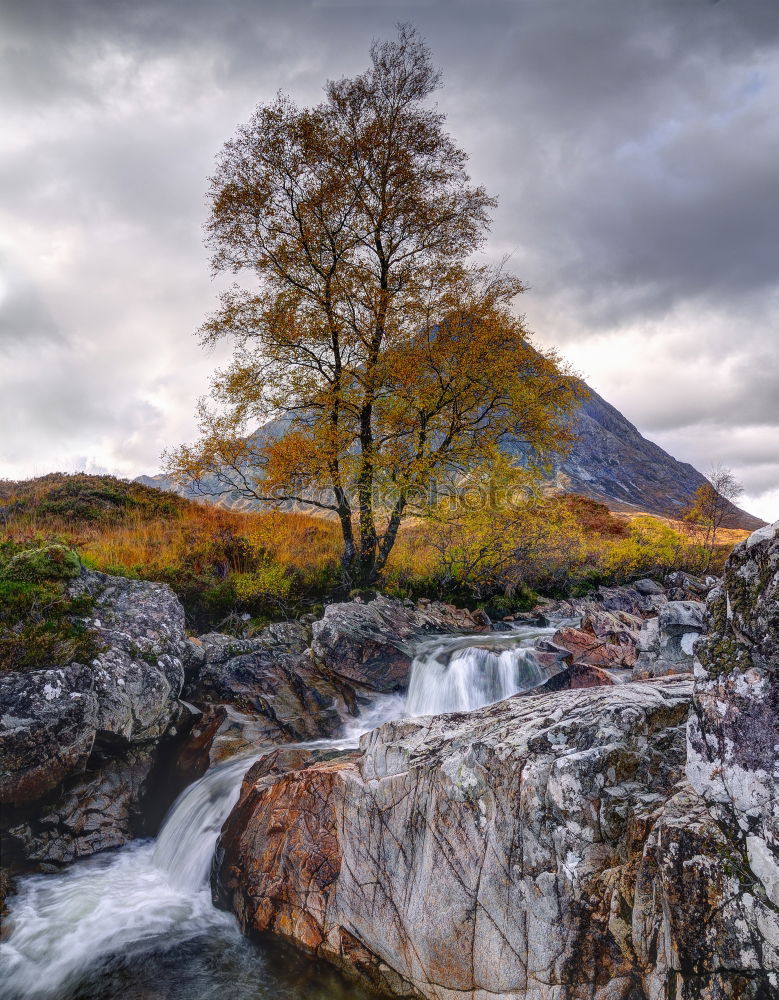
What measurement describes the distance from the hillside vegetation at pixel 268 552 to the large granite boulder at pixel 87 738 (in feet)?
4.72

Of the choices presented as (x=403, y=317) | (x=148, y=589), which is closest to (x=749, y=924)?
(x=148, y=589)

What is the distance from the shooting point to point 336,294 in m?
15.1

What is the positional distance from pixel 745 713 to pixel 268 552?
1404 centimetres

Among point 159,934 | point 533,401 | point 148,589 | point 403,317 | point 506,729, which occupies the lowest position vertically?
point 159,934

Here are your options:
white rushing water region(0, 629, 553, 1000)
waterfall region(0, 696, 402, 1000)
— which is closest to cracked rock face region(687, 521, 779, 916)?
white rushing water region(0, 629, 553, 1000)

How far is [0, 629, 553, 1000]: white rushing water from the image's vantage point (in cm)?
583

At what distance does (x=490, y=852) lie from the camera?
450cm

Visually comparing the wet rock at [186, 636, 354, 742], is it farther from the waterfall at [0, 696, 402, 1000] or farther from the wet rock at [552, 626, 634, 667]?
the wet rock at [552, 626, 634, 667]

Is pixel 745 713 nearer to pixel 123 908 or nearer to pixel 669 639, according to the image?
pixel 123 908

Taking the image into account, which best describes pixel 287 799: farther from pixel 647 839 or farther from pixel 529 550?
pixel 529 550

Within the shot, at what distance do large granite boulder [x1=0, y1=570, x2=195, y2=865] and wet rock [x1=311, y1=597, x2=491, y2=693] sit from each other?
138 inches

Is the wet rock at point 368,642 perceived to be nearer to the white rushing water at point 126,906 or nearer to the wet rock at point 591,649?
the white rushing water at point 126,906

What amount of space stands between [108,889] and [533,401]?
1425 cm

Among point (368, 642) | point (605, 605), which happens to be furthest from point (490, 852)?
point (605, 605)
